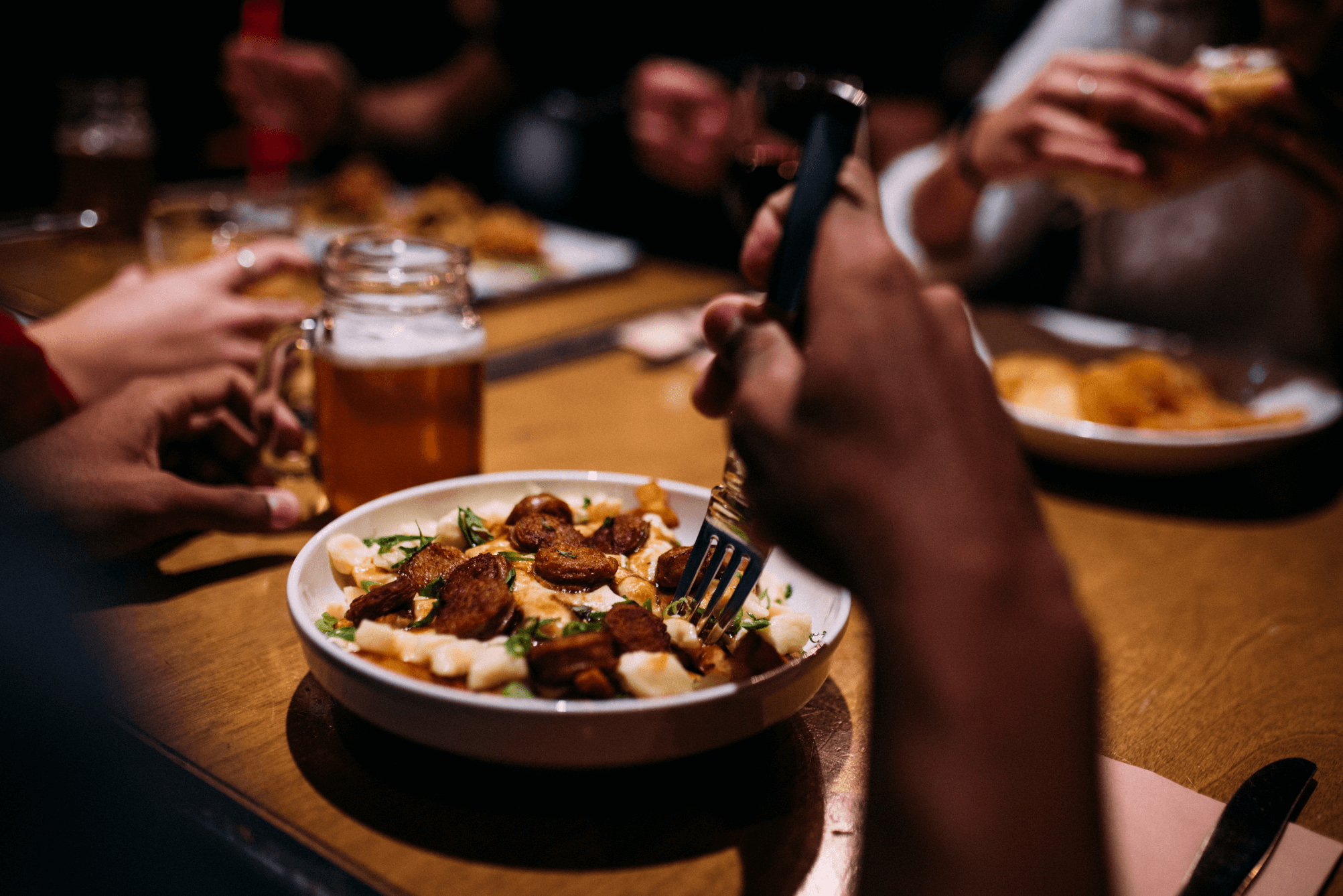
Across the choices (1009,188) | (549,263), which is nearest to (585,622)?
(549,263)

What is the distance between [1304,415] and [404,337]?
148 centimetres

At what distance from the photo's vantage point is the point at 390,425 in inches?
43.1

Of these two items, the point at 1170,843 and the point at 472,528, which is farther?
the point at 472,528

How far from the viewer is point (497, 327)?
2.04 metres

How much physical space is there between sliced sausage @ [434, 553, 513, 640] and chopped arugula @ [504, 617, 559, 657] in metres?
0.02

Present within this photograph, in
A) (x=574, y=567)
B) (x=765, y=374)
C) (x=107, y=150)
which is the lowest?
(x=107, y=150)

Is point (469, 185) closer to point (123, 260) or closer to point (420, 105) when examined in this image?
point (420, 105)

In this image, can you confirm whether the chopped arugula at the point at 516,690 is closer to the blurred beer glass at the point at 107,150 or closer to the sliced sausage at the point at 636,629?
the sliced sausage at the point at 636,629

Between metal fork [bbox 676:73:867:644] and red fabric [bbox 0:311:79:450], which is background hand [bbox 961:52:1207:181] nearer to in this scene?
metal fork [bbox 676:73:867:644]

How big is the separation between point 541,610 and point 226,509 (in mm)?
444

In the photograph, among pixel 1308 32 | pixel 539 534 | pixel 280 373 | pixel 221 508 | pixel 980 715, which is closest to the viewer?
pixel 980 715

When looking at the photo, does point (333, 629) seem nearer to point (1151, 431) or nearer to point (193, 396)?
point (193, 396)

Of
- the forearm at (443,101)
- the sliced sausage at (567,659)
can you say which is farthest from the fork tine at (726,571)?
the forearm at (443,101)

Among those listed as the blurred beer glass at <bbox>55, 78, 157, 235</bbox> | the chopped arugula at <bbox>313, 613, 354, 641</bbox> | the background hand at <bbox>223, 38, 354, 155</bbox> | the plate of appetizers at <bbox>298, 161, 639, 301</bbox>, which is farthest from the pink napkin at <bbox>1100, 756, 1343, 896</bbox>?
the background hand at <bbox>223, 38, 354, 155</bbox>
